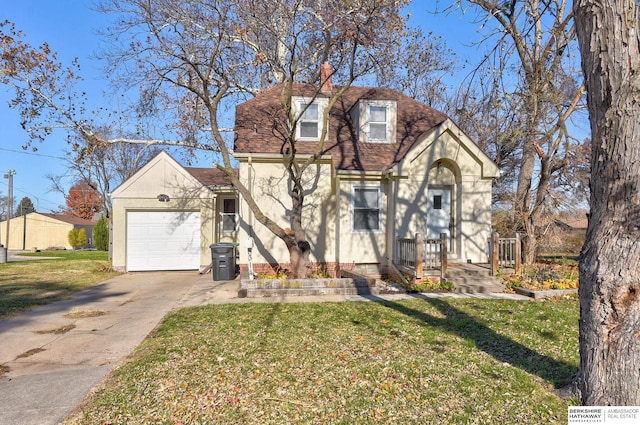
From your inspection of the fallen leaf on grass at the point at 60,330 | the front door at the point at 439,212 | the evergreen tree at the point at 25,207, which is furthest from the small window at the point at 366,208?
the evergreen tree at the point at 25,207

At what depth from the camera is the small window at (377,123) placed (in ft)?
43.7

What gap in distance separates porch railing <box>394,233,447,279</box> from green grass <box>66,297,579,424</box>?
2.69 m

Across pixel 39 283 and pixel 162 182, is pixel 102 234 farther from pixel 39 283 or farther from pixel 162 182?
pixel 39 283

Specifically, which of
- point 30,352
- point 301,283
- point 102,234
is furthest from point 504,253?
point 102,234

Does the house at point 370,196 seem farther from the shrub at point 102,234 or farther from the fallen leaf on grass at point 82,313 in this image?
the shrub at point 102,234

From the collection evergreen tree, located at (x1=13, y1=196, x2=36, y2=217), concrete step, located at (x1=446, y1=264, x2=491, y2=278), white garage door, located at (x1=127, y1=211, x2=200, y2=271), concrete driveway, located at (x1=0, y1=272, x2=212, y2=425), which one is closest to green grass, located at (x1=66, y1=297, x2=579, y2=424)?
concrete driveway, located at (x1=0, y1=272, x2=212, y2=425)

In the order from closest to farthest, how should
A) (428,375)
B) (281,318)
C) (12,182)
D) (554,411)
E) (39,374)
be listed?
1. (554,411)
2. (428,375)
3. (39,374)
4. (281,318)
5. (12,182)

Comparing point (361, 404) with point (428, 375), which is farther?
point (428, 375)

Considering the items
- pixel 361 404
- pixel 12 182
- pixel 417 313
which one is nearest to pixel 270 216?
pixel 417 313

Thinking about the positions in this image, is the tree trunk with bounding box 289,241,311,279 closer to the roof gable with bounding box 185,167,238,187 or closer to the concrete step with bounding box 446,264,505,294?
the concrete step with bounding box 446,264,505,294

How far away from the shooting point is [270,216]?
484 inches

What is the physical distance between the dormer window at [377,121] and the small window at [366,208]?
212 centimetres

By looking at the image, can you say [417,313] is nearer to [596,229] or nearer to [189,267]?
[596,229]

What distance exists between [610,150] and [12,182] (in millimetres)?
44493
